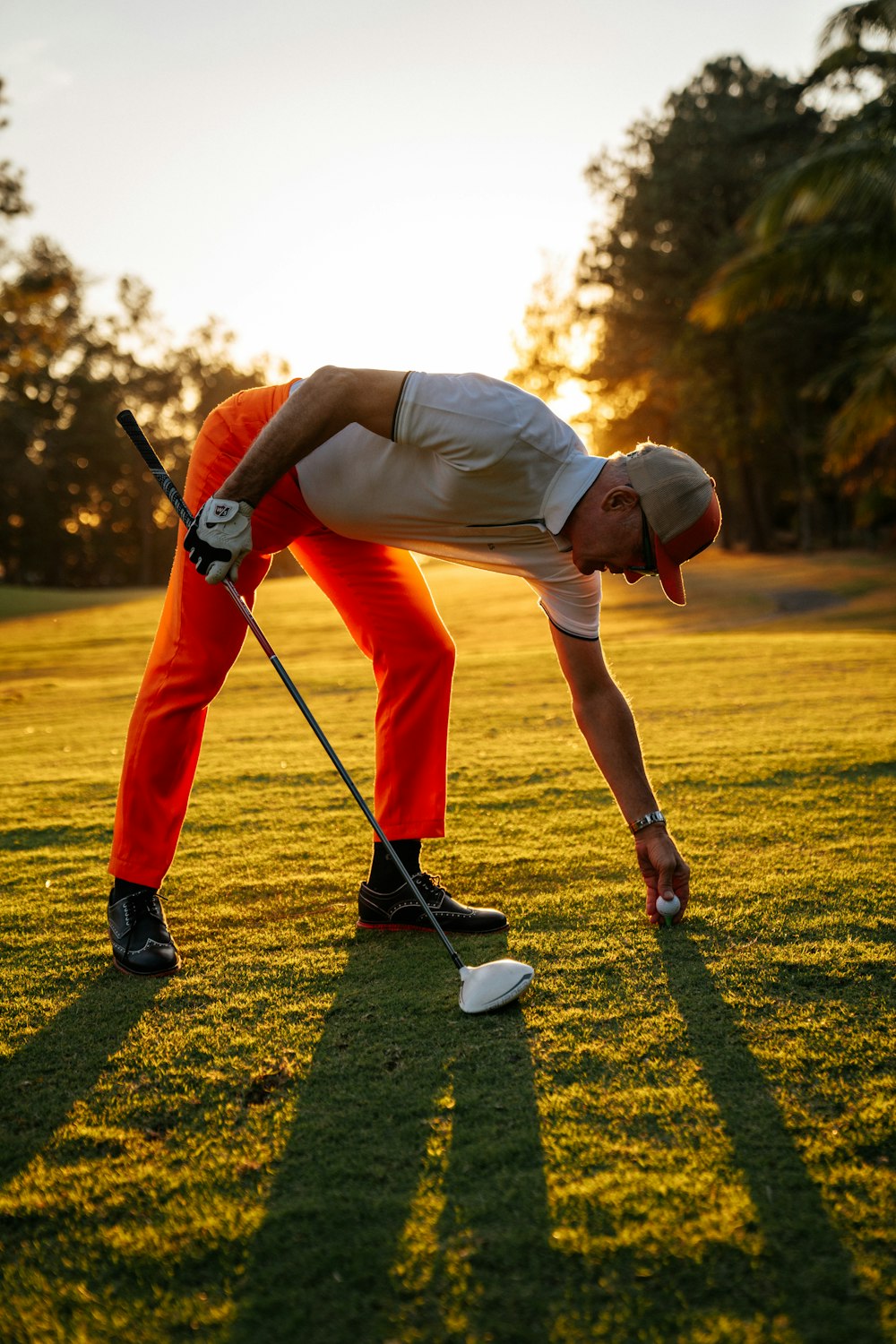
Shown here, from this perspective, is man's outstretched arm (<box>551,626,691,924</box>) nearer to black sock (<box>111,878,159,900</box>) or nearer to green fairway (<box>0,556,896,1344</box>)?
green fairway (<box>0,556,896,1344</box>)

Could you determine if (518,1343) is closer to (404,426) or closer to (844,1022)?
(844,1022)

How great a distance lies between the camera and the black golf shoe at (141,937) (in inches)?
118

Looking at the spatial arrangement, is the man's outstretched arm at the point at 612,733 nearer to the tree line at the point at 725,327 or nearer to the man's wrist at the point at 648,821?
the man's wrist at the point at 648,821

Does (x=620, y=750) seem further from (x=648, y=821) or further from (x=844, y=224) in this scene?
(x=844, y=224)

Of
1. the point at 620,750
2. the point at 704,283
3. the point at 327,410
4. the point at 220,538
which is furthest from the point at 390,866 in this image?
the point at 704,283

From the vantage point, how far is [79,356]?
61.8m

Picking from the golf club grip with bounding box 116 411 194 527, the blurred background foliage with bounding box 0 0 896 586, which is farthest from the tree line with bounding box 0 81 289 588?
the golf club grip with bounding box 116 411 194 527

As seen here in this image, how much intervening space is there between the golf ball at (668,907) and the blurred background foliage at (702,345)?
50.6 feet

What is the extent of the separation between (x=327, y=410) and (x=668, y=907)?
170 centimetres

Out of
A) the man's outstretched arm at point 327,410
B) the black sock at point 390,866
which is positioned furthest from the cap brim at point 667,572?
the black sock at point 390,866

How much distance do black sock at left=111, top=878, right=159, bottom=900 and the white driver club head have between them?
41.7 inches

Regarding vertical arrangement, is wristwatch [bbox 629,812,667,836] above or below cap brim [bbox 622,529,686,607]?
below

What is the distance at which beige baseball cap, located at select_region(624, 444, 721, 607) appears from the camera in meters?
2.85

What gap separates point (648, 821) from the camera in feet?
10.5
